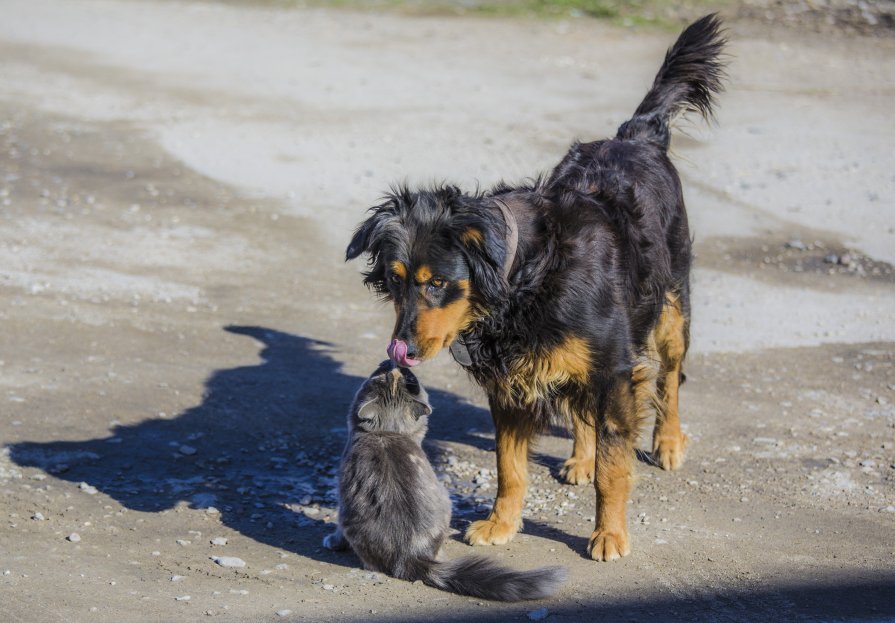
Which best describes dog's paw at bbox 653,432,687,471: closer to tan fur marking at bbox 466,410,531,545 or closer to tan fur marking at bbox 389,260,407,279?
tan fur marking at bbox 466,410,531,545

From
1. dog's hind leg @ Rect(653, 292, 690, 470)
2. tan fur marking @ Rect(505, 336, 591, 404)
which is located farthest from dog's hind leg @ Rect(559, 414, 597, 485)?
tan fur marking @ Rect(505, 336, 591, 404)

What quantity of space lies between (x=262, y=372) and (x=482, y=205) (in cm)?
346

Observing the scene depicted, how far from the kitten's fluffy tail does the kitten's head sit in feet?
2.61

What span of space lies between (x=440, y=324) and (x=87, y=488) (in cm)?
252

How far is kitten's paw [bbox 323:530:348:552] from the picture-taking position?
5812 millimetres

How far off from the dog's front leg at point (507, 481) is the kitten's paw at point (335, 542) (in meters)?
0.69

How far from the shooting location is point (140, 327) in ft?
29.5

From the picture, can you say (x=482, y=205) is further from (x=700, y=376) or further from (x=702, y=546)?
(x=700, y=376)

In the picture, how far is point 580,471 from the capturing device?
22.6ft

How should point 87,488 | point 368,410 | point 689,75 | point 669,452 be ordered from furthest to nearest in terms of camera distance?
1. point 689,75
2. point 669,452
3. point 87,488
4. point 368,410

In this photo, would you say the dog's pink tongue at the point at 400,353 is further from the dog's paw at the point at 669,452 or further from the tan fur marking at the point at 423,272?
the dog's paw at the point at 669,452

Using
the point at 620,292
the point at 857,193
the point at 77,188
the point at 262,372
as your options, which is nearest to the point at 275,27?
the point at 77,188

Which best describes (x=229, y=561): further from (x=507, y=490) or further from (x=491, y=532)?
(x=507, y=490)

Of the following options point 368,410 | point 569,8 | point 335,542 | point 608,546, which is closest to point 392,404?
point 368,410
